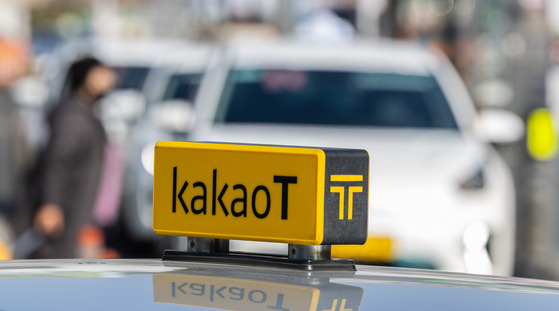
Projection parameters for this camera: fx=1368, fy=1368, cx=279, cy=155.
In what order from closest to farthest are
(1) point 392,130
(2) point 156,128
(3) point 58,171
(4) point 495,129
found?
(1) point 392,130 → (3) point 58,171 → (4) point 495,129 → (2) point 156,128

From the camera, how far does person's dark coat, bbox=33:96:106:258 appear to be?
26.6 feet

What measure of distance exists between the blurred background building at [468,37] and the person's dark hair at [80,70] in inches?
113

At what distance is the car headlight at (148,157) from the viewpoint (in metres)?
9.78

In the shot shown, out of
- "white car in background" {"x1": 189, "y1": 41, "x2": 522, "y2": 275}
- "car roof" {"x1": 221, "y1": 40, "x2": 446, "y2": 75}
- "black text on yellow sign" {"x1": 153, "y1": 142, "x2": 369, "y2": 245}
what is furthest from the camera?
"car roof" {"x1": 221, "y1": 40, "x2": 446, "y2": 75}

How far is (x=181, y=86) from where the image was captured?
1190 centimetres

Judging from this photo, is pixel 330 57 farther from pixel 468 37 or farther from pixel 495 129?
pixel 468 37

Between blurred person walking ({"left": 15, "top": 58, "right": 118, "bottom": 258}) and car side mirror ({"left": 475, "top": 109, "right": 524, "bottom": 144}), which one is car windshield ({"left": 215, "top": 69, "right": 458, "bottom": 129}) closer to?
car side mirror ({"left": 475, "top": 109, "right": 524, "bottom": 144})

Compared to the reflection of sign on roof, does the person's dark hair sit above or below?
above

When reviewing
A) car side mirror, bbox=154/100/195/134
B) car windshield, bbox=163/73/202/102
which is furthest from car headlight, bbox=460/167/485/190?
car windshield, bbox=163/73/202/102

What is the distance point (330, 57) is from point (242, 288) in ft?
21.3

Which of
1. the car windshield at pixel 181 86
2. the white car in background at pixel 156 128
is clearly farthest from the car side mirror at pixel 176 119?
the car windshield at pixel 181 86

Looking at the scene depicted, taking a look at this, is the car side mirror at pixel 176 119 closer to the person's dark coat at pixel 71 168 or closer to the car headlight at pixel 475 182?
the person's dark coat at pixel 71 168

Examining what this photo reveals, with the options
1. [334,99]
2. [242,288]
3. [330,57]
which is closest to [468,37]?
[330,57]

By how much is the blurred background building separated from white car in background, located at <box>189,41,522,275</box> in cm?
113
